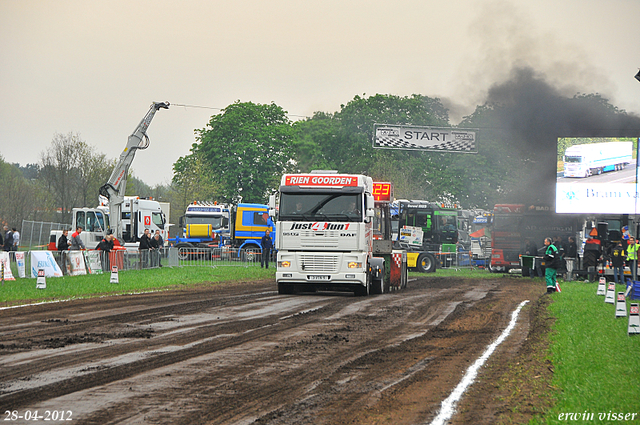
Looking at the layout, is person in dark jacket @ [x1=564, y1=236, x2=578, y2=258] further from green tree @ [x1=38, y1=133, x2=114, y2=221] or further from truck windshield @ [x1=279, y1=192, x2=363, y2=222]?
green tree @ [x1=38, y1=133, x2=114, y2=221]

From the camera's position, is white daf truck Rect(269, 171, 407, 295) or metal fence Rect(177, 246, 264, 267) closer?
white daf truck Rect(269, 171, 407, 295)

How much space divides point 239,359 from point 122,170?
87.9 ft

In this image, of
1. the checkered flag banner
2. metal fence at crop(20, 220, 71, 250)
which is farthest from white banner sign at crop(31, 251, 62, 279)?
the checkered flag banner

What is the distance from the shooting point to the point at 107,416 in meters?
6.36

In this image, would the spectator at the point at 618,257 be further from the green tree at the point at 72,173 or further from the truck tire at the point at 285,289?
the green tree at the point at 72,173

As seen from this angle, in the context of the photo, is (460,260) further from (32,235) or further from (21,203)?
(21,203)

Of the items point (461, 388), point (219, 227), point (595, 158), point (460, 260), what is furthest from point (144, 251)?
point (461, 388)

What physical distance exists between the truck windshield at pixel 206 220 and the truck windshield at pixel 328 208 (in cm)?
2732

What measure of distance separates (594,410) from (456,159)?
60.9 metres

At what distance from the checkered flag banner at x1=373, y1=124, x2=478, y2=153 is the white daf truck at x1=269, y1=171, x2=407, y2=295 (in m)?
16.1

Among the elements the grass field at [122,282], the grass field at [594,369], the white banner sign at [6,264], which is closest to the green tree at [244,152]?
the grass field at [122,282]

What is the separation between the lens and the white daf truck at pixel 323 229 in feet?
64.3

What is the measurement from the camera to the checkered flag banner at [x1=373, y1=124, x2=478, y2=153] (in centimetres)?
3544

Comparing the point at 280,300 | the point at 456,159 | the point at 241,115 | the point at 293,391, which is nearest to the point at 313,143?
the point at 241,115
